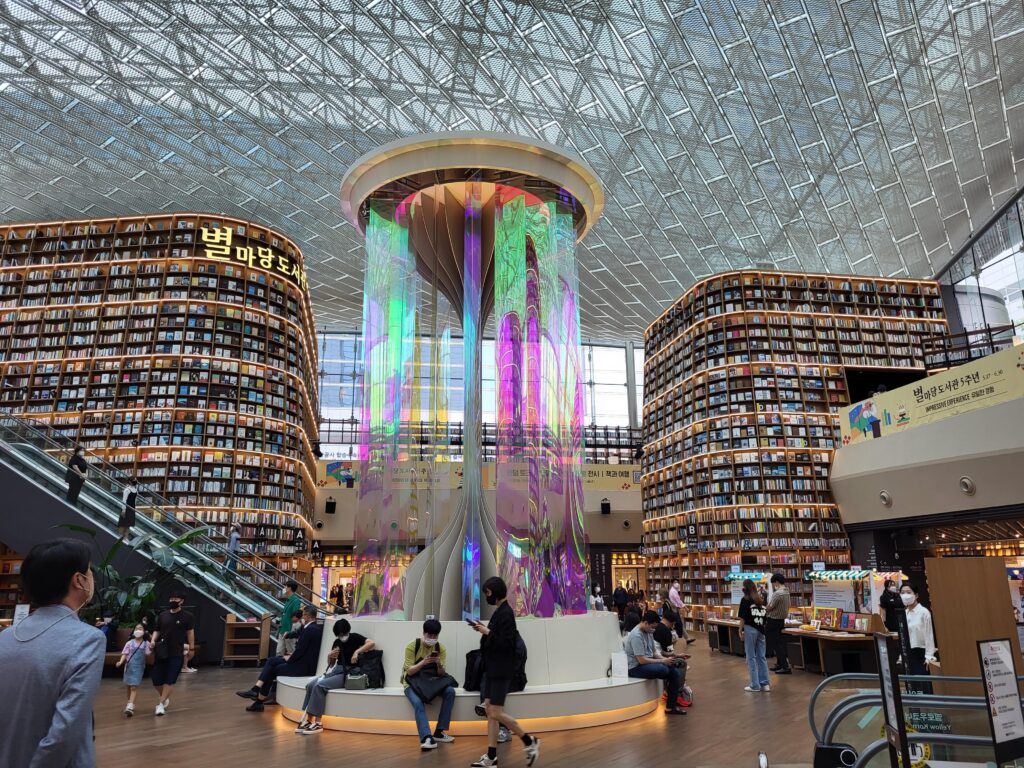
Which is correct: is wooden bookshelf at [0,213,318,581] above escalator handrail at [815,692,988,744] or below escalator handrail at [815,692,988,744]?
above

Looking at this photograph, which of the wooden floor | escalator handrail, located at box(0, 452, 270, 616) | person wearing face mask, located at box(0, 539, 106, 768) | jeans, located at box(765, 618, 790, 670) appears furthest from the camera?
escalator handrail, located at box(0, 452, 270, 616)

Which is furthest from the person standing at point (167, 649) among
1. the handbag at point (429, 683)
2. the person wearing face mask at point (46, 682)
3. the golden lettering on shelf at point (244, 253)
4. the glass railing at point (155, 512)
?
the golden lettering on shelf at point (244, 253)

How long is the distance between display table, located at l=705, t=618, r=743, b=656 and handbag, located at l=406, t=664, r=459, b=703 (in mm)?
6332

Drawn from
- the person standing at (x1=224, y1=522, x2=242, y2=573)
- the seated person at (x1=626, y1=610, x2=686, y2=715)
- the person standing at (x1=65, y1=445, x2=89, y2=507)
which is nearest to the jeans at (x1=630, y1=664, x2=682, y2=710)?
the seated person at (x1=626, y1=610, x2=686, y2=715)

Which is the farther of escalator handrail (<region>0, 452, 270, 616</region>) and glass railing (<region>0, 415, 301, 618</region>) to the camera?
glass railing (<region>0, 415, 301, 618</region>)

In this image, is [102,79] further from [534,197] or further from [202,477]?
[534,197]

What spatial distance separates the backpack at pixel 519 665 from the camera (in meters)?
4.38

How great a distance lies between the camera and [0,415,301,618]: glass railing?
9.30 m

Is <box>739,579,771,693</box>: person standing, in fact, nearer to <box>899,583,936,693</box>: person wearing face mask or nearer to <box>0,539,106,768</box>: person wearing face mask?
<box>899,583,936,693</box>: person wearing face mask

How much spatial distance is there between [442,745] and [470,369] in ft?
11.5

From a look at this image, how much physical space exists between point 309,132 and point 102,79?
3717mm

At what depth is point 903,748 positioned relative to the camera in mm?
2266

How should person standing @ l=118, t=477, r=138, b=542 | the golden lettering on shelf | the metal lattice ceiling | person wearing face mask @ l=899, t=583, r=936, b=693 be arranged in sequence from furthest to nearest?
the golden lettering on shelf
the metal lattice ceiling
person standing @ l=118, t=477, r=138, b=542
person wearing face mask @ l=899, t=583, r=936, b=693

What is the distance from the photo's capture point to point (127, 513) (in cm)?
962
